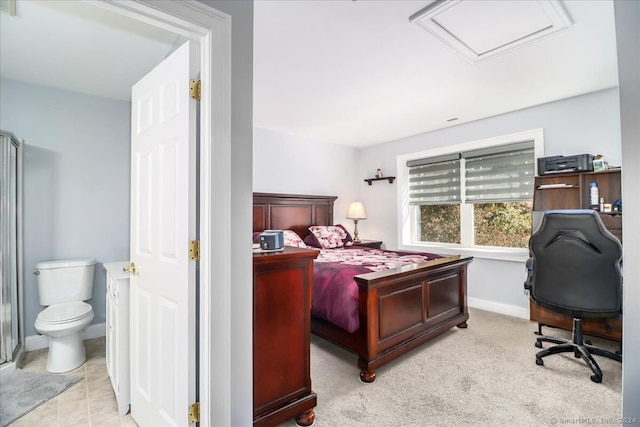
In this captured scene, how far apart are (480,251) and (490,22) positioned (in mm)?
2858

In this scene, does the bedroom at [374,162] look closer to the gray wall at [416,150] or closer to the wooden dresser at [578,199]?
the gray wall at [416,150]

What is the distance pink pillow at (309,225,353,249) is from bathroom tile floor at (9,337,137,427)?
2.69 metres

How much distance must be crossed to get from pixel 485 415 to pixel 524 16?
245 cm

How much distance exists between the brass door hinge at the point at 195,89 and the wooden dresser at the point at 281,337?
798 millimetres

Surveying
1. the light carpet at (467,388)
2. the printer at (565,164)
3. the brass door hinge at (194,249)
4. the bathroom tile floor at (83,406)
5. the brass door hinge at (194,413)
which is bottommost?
the light carpet at (467,388)

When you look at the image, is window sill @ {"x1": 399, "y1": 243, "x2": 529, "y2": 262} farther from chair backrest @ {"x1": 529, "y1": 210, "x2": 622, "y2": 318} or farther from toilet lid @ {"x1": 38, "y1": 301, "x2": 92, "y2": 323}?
toilet lid @ {"x1": 38, "y1": 301, "x2": 92, "y2": 323}

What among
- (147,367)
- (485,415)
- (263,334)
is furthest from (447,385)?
(147,367)

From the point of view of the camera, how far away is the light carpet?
181 centimetres

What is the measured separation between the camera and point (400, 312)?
2471 mm

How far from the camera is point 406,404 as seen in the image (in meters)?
1.93

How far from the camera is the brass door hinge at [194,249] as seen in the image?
132 cm

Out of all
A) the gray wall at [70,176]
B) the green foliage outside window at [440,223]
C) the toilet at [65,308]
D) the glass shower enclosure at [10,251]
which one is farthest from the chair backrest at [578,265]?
the glass shower enclosure at [10,251]

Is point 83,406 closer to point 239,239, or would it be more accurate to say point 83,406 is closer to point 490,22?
point 239,239

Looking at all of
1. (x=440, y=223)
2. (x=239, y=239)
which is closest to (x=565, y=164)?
(x=440, y=223)
